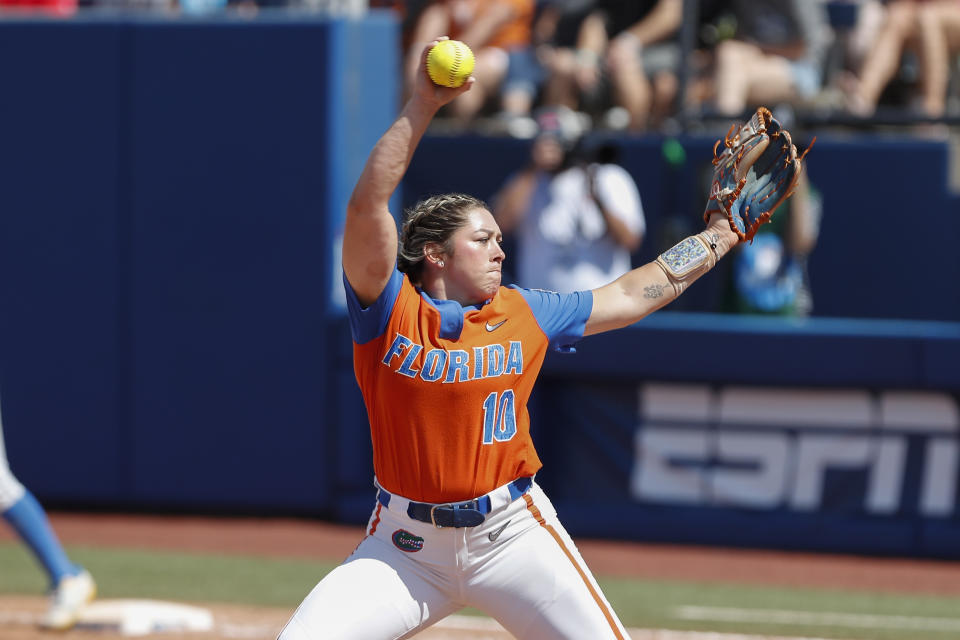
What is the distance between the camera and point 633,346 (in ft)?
25.6

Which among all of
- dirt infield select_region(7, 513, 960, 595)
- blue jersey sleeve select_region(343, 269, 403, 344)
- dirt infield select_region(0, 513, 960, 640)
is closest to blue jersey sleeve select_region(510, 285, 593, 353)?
blue jersey sleeve select_region(343, 269, 403, 344)

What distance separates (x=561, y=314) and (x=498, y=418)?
35cm

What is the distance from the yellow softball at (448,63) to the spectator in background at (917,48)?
19.8 feet

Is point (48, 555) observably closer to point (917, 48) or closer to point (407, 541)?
point (407, 541)

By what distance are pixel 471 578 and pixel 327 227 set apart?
4.93 metres

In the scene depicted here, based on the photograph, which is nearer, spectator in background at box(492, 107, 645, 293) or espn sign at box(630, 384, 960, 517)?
A: espn sign at box(630, 384, 960, 517)

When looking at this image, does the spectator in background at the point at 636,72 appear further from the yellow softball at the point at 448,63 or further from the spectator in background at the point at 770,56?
the yellow softball at the point at 448,63

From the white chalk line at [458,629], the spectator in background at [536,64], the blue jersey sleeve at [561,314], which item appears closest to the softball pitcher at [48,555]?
the white chalk line at [458,629]

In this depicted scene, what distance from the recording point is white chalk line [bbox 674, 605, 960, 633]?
19.9ft

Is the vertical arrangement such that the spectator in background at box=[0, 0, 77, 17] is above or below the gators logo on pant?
above

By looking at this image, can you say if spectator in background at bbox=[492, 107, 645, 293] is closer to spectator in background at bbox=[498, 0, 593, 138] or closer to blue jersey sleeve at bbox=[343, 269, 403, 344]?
spectator in background at bbox=[498, 0, 593, 138]

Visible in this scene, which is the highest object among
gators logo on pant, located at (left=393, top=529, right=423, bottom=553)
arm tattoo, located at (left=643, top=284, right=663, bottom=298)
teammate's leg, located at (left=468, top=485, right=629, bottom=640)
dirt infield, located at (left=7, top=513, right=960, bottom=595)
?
arm tattoo, located at (left=643, top=284, right=663, bottom=298)

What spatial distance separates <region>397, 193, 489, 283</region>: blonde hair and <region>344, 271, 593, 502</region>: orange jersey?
0.11 metres

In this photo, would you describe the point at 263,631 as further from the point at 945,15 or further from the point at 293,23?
the point at 945,15
